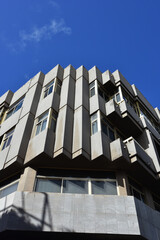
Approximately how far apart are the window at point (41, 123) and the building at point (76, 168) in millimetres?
83

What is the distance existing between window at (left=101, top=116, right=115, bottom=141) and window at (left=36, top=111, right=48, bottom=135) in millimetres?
3406

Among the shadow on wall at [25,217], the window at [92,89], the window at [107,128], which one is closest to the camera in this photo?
the shadow on wall at [25,217]

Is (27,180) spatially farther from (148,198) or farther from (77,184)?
(148,198)

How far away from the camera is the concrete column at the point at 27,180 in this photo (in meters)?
10.2

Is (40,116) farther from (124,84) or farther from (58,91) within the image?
(124,84)

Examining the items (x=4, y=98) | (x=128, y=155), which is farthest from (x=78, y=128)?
(x=4, y=98)

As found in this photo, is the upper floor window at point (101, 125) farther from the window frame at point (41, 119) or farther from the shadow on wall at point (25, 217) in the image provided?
the shadow on wall at point (25, 217)

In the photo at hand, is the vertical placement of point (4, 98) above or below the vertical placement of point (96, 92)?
above

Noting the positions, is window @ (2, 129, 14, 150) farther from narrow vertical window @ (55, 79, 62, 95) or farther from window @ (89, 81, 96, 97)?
window @ (89, 81, 96, 97)

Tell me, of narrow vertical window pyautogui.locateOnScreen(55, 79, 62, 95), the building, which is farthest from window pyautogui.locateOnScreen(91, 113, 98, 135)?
narrow vertical window pyautogui.locateOnScreen(55, 79, 62, 95)

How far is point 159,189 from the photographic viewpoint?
12812 millimetres

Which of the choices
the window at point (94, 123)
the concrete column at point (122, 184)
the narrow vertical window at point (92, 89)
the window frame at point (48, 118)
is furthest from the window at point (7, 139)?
the concrete column at point (122, 184)

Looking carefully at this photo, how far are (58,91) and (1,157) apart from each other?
6.11m

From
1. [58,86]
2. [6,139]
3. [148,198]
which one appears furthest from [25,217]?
[58,86]
